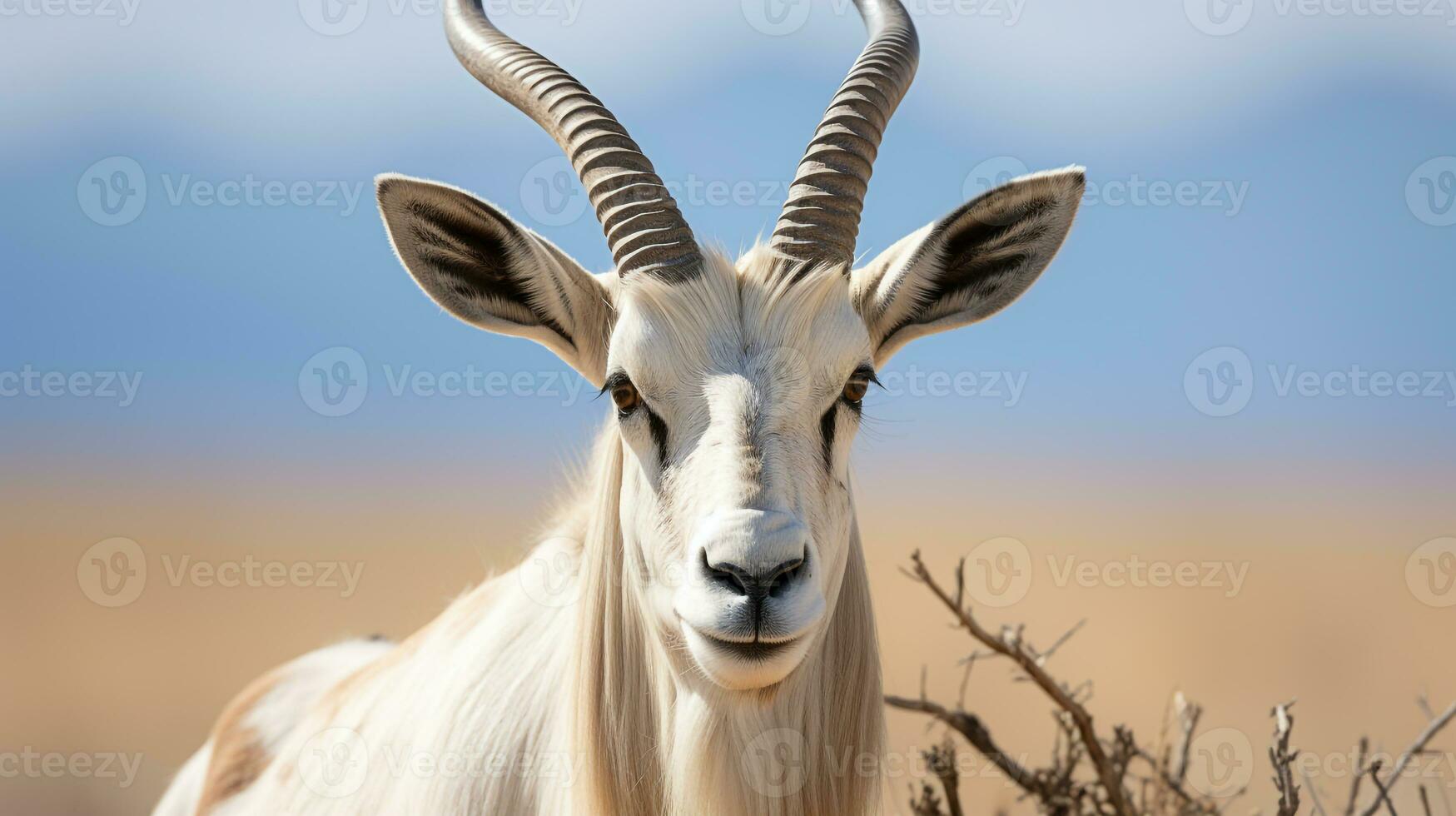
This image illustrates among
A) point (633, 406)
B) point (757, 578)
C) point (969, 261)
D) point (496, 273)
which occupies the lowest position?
point (757, 578)

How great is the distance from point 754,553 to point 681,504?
1.55 ft

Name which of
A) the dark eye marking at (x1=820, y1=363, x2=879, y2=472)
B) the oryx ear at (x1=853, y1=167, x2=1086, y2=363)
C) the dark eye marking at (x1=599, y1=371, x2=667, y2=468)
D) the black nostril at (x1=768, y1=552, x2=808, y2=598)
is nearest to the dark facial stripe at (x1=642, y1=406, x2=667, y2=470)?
the dark eye marking at (x1=599, y1=371, x2=667, y2=468)

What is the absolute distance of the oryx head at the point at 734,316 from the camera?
3629 millimetres

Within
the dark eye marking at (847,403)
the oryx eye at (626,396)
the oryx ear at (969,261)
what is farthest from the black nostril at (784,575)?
the oryx ear at (969,261)

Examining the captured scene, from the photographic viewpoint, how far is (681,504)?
12.8 feet

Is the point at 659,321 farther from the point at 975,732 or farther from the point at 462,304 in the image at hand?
the point at 975,732

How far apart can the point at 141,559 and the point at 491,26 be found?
653 cm

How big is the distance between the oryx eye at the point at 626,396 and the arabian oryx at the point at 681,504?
1cm

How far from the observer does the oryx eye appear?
421 cm

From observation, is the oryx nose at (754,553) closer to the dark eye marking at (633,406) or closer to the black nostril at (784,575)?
the black nostril at (784,575)

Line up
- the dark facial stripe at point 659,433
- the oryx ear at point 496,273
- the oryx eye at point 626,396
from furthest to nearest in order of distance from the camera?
the oryx ear at point 496,273
the oryx eye at point 626,396
the dark facial stripe at point 659,433

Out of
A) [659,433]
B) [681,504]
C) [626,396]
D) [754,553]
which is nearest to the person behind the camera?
[754,553]

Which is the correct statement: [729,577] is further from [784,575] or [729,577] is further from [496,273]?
[496,273]

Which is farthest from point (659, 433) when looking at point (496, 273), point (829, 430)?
point (496, 273)
